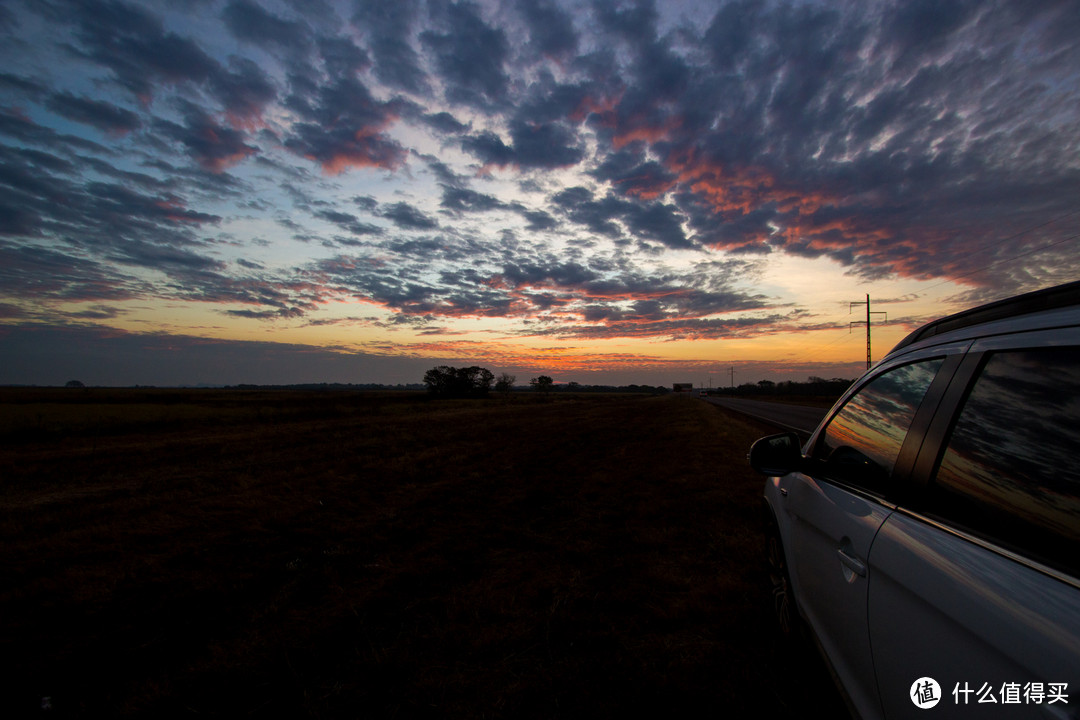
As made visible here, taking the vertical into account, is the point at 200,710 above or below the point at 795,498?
below

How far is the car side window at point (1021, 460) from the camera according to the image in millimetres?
1080

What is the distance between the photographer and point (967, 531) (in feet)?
4.24

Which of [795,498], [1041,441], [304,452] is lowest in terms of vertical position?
[304,452]

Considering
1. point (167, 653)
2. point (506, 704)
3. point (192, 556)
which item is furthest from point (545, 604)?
point (192, 556)

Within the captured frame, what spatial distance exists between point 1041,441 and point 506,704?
270 cm

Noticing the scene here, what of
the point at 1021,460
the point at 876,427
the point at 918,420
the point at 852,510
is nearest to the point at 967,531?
the point at 1021,460

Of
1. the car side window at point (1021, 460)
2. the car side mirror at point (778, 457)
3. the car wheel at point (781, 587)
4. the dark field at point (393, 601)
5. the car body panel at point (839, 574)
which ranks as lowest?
the dark field at point (393, 601)

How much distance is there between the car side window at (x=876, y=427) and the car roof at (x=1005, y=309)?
0.17 meters

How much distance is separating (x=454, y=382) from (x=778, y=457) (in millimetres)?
91519

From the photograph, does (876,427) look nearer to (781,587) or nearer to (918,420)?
(918,420)

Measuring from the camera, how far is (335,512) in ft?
21.9

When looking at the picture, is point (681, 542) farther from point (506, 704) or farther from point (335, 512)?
point (335, 512)

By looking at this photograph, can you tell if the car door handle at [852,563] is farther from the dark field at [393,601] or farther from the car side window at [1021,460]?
the dark field at [393,601]

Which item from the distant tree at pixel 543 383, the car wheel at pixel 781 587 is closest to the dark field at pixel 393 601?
the car wheel at pixel 781 587
